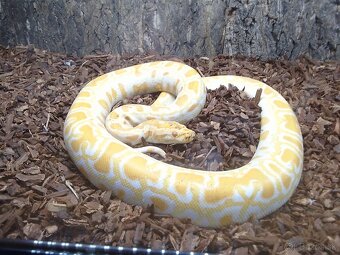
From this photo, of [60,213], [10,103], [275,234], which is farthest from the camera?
[10,103]

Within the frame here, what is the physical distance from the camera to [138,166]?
8.62ft

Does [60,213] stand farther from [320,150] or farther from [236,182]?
[320,150]

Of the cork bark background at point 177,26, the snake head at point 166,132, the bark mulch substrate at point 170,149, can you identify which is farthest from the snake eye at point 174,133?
the cork bark background at point 177,26

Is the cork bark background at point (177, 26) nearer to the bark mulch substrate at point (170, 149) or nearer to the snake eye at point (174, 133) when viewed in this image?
the bark mulch substrate at point (170, 149)

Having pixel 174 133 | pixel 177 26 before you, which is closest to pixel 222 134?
pixel 174 133

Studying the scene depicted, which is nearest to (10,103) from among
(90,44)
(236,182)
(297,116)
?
(90,44)

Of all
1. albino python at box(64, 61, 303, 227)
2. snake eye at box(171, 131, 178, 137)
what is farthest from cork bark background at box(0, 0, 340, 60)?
snake eye at box(171, 131, 178, 137)

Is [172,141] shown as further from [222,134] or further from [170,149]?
[222,134]

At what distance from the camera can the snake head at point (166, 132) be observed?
3.06m

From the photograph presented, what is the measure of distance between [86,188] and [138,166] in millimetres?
406

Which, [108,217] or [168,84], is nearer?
[108,217]

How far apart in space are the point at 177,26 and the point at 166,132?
3.95 feet

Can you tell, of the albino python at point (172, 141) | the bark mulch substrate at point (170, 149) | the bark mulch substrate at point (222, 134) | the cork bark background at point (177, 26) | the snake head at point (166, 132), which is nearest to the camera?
the bark mulch substrate at point (170, 149)

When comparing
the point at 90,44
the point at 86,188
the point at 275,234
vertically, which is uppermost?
the point at 90,44
